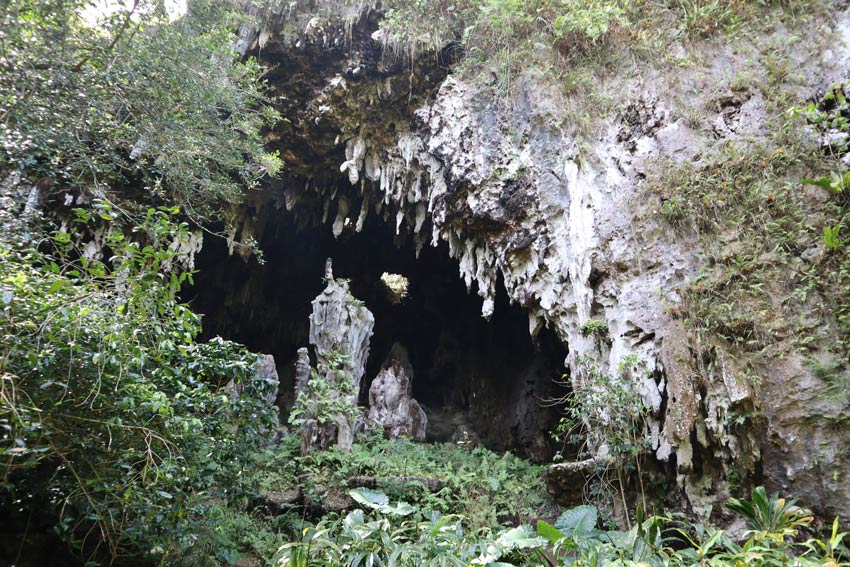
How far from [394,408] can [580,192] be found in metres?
5.66

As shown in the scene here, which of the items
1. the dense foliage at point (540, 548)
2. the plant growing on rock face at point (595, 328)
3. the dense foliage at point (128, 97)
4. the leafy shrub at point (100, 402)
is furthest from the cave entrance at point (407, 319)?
the leafy shrub at point (100, 402)

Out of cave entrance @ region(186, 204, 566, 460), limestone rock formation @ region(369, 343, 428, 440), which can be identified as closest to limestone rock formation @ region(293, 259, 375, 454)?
limestone rock formation @ region(369, 343, 428, 440)

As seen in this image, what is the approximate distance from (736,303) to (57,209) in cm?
1058

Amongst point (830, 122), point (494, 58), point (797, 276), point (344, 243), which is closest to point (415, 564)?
point (797, 276)

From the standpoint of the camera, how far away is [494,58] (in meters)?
7.52

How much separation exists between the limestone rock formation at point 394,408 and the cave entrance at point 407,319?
117cm

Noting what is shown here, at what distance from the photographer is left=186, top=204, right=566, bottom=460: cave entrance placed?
10156mm

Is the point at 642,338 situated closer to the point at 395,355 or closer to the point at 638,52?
the point at 638,52

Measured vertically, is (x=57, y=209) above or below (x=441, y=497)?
above

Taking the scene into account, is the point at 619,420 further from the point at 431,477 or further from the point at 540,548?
the point at 431,477

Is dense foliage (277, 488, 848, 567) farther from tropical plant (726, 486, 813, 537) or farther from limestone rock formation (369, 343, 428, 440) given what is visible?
limestone rock formation (369, 343, 428, 440)

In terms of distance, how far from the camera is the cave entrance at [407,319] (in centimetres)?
1016

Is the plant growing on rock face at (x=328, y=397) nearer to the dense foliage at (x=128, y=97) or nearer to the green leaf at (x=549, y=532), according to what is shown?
the dense foliage at (x=128, y=97)

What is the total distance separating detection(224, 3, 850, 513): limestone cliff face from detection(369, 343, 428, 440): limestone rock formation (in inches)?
120
